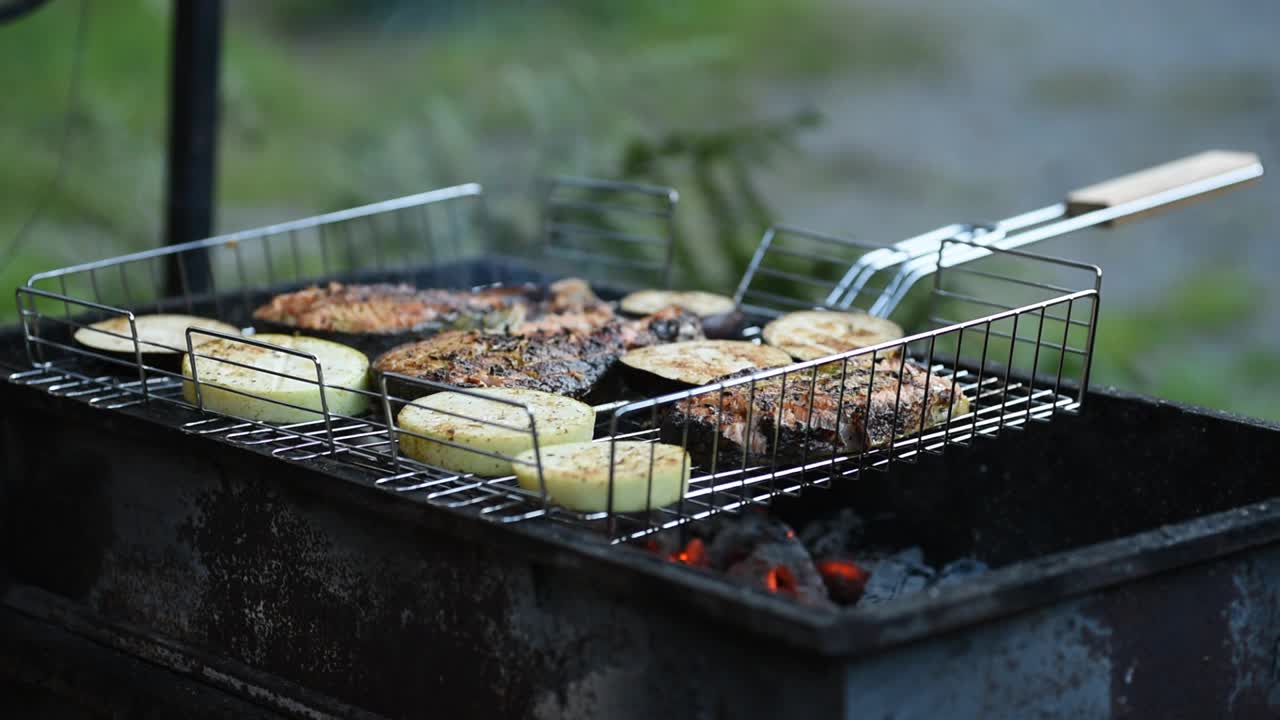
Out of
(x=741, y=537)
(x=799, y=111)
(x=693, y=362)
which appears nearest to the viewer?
(x=693, y=362)

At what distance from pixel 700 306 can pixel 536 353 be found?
0.80 meters

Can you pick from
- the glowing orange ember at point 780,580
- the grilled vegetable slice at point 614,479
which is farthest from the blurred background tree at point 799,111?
the grilled vegetable slice at point 614,479

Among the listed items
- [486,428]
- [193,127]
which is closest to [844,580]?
[486,428]

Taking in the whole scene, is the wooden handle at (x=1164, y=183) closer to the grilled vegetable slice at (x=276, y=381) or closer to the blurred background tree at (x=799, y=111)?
the grilled vegetable slice at (x=276, y=381)

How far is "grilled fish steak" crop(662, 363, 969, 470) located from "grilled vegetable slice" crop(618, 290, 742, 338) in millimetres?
789

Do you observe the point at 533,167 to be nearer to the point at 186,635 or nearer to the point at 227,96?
the point at 227,96

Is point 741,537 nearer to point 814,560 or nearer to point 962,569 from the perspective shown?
point 814,560

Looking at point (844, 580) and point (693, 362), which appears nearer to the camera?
point (693, 362)

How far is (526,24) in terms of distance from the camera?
29.9ft

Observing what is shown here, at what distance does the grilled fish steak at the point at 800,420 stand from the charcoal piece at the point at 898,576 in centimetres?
64

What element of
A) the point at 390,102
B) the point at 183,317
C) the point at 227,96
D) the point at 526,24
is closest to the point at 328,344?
the point at 183,317

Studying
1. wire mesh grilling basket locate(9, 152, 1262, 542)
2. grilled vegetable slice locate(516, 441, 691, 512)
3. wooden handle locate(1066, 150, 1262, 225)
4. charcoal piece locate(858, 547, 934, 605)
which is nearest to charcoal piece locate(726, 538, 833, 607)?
charcoal piece locate(858, 547, 934, 605)

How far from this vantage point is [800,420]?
9.48ft

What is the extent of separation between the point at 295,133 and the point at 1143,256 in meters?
5.77
